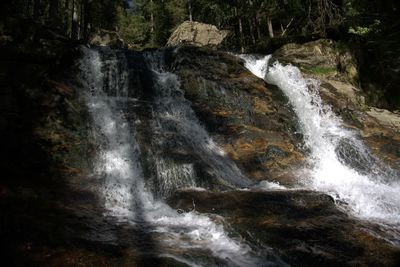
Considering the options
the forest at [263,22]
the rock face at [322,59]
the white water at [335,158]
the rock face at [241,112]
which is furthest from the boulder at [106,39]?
the rock face at [241,112]

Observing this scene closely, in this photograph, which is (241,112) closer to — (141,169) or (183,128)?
(183,128)

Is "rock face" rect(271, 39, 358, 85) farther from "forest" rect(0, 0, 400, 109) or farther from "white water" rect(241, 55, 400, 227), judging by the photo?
"white water" rect(241, 55, 400, 227)

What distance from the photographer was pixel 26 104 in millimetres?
10547

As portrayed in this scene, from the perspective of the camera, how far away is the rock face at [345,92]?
13.8 m

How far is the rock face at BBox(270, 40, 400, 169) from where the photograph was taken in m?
13.8

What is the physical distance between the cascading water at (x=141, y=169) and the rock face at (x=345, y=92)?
5.51 metres

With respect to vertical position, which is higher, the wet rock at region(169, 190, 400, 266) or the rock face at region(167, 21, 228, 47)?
the rock face at region(167, 21, 228, 47)

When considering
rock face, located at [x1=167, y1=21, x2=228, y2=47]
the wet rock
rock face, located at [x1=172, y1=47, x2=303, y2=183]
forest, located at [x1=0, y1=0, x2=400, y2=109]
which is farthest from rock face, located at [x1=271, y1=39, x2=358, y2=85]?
rock face, located at [x1=167, y1=21, x2=228, y2=47]

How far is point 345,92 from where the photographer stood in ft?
52.6

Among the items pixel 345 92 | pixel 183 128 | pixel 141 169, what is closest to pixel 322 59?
pixel 345 92

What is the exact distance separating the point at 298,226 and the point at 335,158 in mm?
5885

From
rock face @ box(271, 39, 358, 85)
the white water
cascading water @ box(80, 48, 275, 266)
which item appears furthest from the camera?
rock face @ box(271, 39, 358, 85)

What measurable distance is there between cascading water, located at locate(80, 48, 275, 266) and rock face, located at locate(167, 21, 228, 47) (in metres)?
18.2

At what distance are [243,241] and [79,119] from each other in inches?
248
